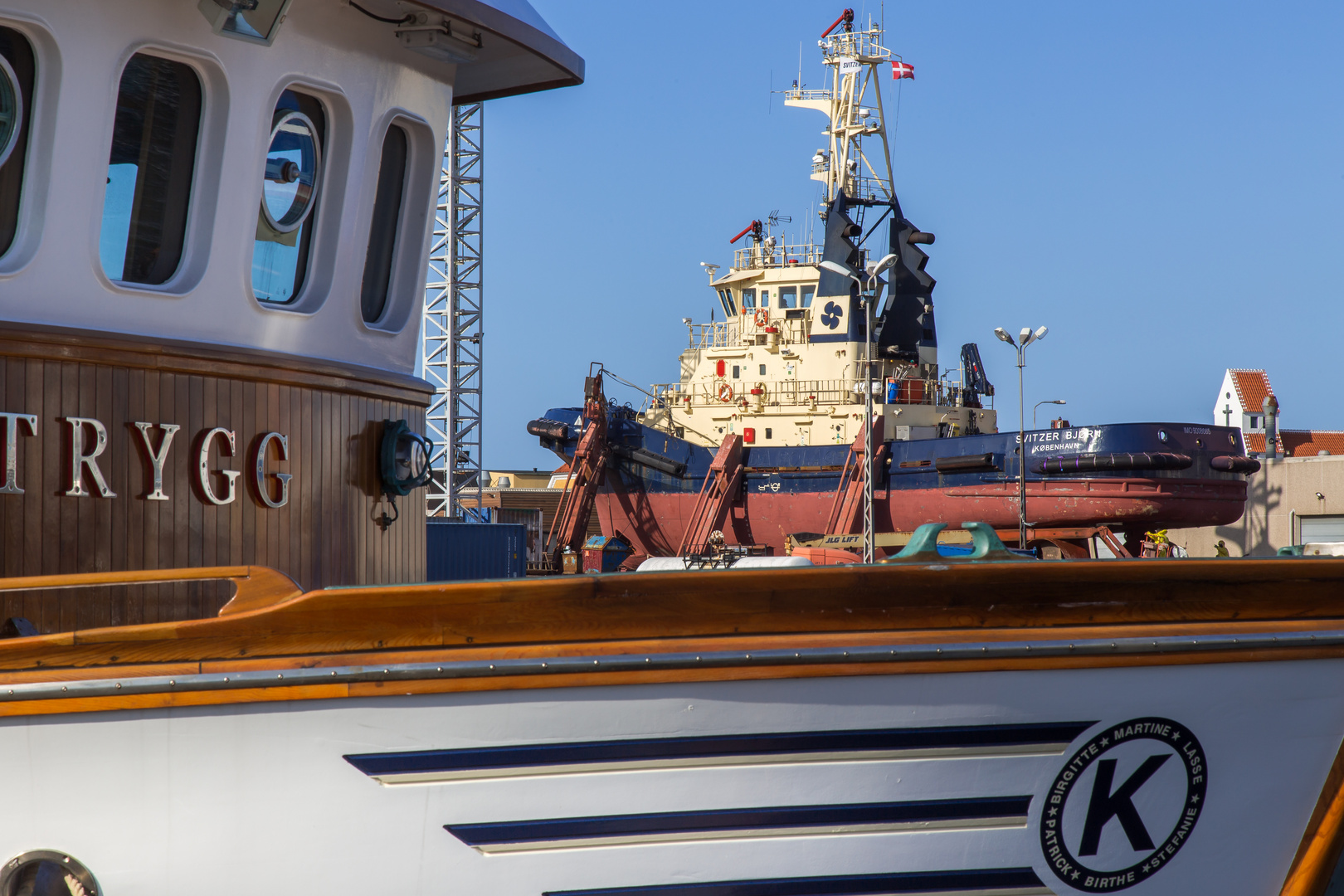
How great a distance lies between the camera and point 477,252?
3294 centimetres

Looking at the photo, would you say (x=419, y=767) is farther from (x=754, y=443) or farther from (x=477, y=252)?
(x=477, y=252)

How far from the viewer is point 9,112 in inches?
164

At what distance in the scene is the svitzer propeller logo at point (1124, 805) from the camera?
3.47m

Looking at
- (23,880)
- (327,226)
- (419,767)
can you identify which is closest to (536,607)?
(419,767)

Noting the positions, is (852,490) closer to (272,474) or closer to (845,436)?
(845,436)

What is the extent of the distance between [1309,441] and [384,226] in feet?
152

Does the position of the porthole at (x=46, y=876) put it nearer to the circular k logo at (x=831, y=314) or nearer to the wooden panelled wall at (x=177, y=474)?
the wooden panelled wall at (x=177, y=474)

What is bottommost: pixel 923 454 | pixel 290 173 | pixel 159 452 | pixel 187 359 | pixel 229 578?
pixel 229 578

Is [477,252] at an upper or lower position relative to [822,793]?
upper

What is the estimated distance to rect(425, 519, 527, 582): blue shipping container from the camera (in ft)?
44.7

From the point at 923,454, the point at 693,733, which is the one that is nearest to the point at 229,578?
the point at 693,733

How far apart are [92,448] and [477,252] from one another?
2937 centimetres

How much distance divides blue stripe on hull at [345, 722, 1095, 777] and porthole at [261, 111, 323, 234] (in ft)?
8.14

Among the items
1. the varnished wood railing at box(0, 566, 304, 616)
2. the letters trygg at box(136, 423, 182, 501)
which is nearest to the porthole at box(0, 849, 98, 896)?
the varnished wood railing at box(0, 566, 304, 616)
